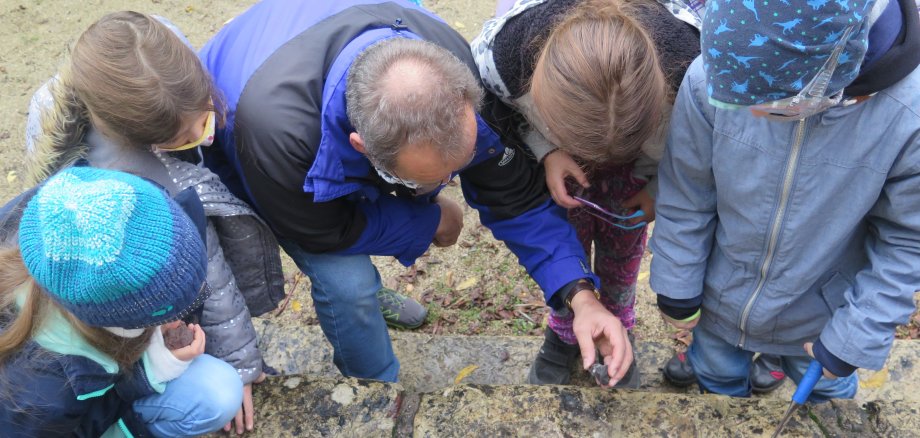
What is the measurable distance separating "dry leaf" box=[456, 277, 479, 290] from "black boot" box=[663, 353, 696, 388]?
1.14 m

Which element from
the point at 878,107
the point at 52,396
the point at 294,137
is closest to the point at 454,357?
the point at 294,137

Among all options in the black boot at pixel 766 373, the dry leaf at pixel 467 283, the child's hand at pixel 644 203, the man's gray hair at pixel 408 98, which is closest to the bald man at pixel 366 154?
the man's gray hair at pixel 408 98

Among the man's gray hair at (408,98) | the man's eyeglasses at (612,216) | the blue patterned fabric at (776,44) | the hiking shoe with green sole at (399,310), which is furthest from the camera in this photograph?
the hiking shoe with green sole at (399,310)

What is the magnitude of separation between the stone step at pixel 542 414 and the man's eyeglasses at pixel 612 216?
58 cm

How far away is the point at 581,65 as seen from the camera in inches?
68.9

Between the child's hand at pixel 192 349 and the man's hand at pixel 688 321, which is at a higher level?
the child's hand at pixel 192 349

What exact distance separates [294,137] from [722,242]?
1236mm

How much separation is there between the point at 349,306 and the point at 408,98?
941 millimetres

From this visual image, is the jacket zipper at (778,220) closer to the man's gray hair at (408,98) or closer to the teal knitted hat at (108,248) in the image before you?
the man's gray hair at (408,98)

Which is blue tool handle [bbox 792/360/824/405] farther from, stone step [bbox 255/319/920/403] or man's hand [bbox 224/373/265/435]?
man's hand [bbox 224/373/265/435]

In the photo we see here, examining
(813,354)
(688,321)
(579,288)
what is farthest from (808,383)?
(579,288)

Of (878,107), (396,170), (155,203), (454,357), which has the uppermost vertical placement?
(878,107)

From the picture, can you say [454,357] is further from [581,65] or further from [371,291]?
[581,65]

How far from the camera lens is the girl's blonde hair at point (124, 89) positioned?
1.81 m
